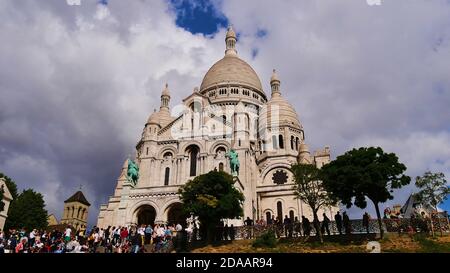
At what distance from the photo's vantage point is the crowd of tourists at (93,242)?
19.7 meters

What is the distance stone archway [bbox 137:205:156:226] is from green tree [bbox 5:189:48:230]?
19064 millimetres

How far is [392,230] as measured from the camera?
78.6 feet

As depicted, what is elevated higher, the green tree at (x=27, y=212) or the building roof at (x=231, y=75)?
the building roof at (x=231, y=75)

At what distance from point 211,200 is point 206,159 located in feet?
46.3

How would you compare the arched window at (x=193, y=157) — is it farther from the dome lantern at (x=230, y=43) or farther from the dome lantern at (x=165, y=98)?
the dome lantern at (x=230, y=43)

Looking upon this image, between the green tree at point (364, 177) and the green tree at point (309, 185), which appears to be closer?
the green tree at point (364, 177)

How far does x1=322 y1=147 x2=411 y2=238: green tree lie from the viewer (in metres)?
23.4

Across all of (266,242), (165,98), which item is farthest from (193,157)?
(266,242)

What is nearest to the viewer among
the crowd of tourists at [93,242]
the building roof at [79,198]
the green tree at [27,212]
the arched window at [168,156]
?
the crowd of tourists at [93,242]

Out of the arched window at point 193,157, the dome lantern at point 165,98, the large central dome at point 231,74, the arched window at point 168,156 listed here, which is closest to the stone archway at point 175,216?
the arched window at point 193,157

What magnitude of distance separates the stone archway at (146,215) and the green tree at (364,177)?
62.1 ft

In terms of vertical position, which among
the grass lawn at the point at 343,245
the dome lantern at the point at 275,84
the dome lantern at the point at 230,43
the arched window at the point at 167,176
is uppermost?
the dome lantern at the point at 230,43
